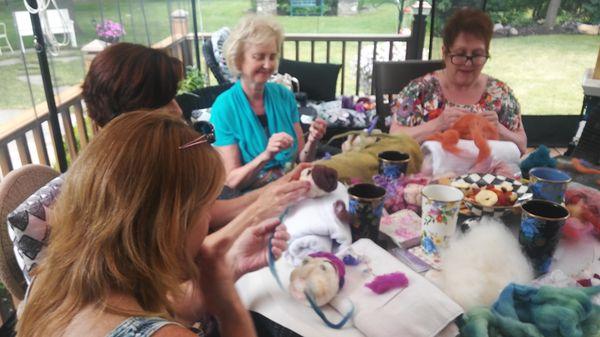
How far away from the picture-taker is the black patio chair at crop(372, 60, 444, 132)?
2320mm

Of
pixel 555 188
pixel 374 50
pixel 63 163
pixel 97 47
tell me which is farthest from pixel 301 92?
pixel 555 188

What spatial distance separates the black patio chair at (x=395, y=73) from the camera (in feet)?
7.61

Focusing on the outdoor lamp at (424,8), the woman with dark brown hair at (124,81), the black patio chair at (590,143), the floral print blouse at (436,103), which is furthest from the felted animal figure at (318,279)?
the outdoor lamp at (424,8)

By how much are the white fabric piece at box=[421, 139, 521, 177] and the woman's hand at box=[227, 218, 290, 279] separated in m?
0.60

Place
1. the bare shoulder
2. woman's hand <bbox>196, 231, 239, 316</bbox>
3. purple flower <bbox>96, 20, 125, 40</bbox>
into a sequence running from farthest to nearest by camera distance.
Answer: purple flower <bbox>96, 20, 125, 40</bbox> < woman's hand <bbox>196, 231, 239, 316</bbox> < the bare shoulder

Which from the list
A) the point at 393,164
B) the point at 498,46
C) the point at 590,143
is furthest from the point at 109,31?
the point at 498,46

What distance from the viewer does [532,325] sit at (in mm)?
760

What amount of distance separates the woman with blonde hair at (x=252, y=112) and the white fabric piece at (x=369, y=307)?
3.12 ft

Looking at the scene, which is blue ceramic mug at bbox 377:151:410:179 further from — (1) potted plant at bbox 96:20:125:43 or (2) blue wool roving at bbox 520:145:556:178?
(1) potted plant at bbox 96:20:125:43

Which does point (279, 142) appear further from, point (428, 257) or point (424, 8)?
point (424, 8)

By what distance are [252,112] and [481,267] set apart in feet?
4.17

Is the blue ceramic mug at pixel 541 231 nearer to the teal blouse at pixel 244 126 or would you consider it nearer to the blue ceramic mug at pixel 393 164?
the blue ceramic mug at pixel 393 164

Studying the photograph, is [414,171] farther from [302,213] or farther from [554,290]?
[554,290]

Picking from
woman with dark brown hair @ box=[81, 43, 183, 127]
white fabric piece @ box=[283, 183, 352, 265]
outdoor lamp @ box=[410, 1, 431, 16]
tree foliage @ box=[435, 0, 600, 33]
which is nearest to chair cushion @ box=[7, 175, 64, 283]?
woman with dark brown hair @ box=[81, 43, 183, 127]
